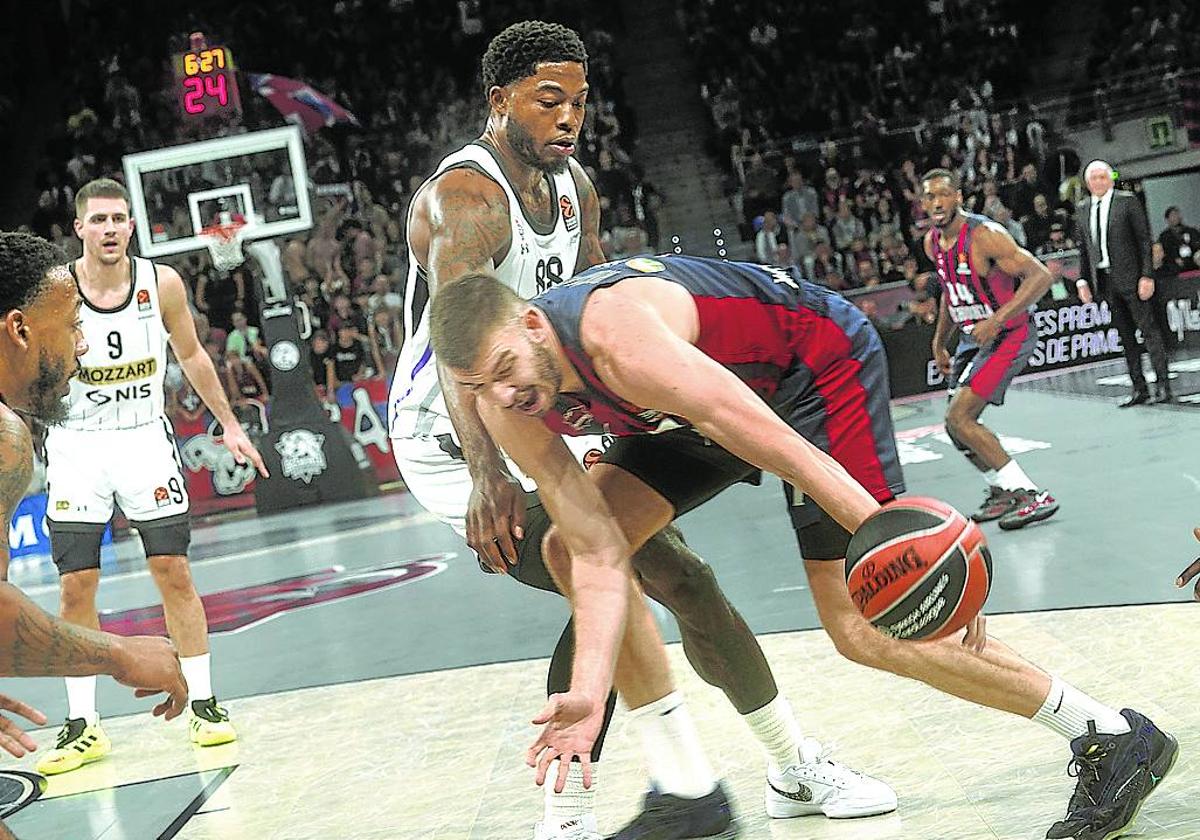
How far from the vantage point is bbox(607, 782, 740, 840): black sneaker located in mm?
3188

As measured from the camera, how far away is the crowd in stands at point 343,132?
49.9 ft

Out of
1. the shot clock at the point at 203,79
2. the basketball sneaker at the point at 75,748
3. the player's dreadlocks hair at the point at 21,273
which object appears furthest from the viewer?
the shot clock at the point at 203,79

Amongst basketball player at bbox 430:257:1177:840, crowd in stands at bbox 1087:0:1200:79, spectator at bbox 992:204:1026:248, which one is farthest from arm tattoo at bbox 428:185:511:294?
crowd in stands at bbox 1087:0:1200:79

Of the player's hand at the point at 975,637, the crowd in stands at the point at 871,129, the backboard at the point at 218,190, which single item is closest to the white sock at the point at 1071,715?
the player's hand at the point at 975,637

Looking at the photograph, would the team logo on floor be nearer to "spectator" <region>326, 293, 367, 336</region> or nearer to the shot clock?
"spectator" <region>326, 293, 367, 336</region>

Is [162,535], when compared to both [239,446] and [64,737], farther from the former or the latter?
[64,737]

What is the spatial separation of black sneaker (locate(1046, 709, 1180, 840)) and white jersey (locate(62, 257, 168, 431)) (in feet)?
12.1

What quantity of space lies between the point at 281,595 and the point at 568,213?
16.2 ft

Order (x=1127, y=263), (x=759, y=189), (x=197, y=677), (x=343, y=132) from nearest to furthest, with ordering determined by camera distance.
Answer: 1. (x=197, y=677)
2. (x=1127, y=263)
3. (x=759, y=189)
4. (x=343, y=132)

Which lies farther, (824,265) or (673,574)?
(824,265)

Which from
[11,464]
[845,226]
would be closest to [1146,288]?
[845,226]

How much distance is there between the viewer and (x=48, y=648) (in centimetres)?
279

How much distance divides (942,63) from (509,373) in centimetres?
1878

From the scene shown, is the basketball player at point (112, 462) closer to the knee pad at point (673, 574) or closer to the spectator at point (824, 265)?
the knee pad at point (673, 574)
